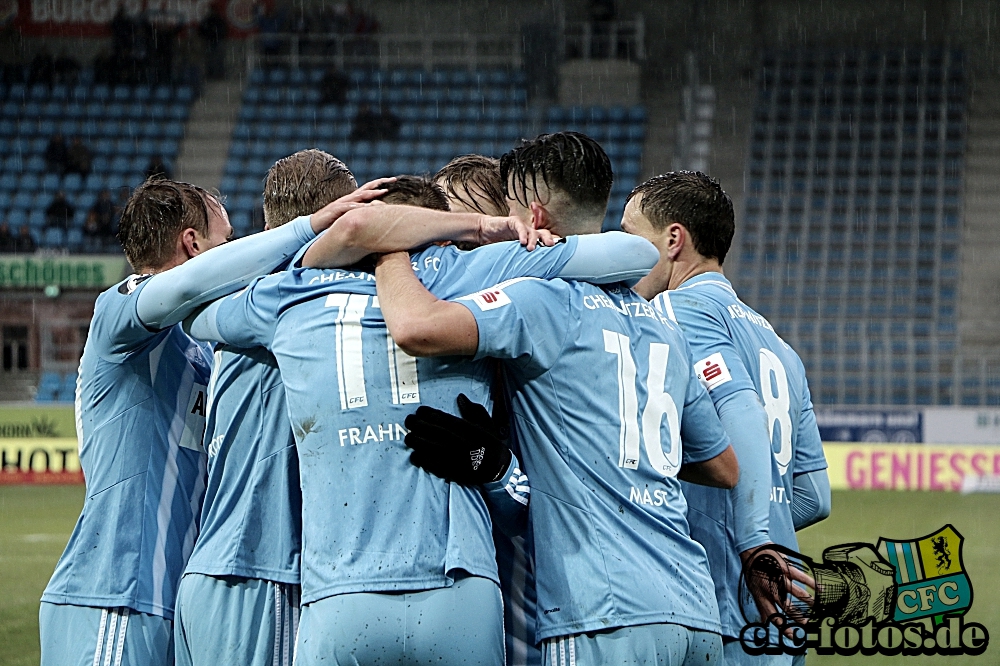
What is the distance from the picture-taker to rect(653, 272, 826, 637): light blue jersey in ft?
10.4

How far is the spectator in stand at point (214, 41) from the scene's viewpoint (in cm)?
2383

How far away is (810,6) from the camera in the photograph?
23.0m

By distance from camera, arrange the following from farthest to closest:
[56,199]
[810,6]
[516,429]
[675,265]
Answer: [810,6]
[56,199]
[675,265]
[516,429]

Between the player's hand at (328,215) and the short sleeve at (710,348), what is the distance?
0.99m

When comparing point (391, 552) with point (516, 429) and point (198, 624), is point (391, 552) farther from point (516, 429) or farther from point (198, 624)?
point (198, 624)

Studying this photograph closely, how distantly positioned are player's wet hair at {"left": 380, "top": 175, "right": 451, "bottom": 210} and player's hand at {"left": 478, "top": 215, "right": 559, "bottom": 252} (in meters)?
0.15

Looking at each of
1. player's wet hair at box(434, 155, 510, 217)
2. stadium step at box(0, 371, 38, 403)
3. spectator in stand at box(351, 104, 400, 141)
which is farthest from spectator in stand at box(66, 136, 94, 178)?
player's wet hair at box(434, 155, 510, 217)

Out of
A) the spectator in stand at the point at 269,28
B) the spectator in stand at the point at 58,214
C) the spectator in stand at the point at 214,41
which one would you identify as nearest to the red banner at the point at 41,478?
the spectator in stand at the point at 58,214

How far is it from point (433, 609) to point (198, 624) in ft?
2.52

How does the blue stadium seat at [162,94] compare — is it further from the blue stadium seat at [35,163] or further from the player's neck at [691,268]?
the player's neck at [691,268]

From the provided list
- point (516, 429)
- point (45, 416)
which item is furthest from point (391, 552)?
point (45, 416)

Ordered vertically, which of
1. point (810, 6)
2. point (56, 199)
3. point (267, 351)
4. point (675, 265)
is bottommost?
point (267, 351)

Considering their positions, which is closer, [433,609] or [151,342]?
[433,609]

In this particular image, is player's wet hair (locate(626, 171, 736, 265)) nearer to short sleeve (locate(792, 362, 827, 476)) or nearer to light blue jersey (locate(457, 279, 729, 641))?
short sleeve (locate(792, 362, 827, 476))
